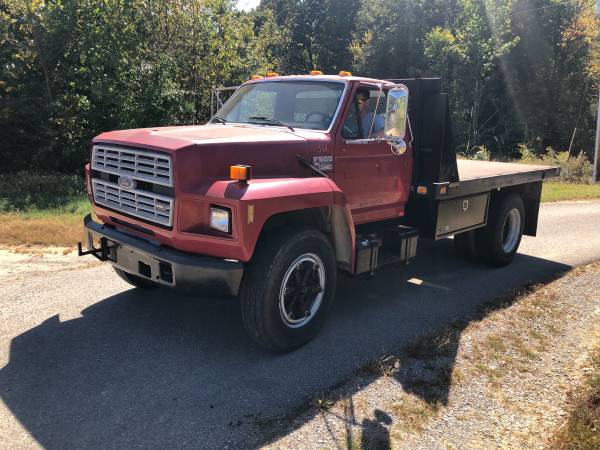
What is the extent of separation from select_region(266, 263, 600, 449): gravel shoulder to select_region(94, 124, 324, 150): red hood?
2013mm

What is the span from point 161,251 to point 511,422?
2.72m

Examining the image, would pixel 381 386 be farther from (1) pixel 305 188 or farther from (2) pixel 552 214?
(2) pixel 552 214

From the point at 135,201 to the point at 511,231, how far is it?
549 centimetres

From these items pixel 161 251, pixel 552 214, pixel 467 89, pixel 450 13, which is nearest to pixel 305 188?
pixel 161 251

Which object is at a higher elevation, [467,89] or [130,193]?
[467,89]

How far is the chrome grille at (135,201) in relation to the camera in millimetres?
3842

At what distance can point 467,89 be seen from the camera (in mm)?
28688

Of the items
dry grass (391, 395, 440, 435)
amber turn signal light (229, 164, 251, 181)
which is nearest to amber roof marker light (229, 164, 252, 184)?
amber turn signal light (229, 164, 251, 181)

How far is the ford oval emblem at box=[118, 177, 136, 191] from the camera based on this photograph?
4140mm

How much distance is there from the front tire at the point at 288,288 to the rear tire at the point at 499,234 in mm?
3301

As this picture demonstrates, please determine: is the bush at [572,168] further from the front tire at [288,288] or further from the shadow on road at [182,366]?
the front tire at [288,288]

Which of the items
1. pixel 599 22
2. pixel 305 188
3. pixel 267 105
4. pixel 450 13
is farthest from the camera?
pixel 450 13

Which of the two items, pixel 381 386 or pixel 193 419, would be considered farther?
pixel 381 386

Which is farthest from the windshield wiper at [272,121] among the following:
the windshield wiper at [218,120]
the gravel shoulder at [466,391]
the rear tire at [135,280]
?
the gravel shoulder at [466,391]
